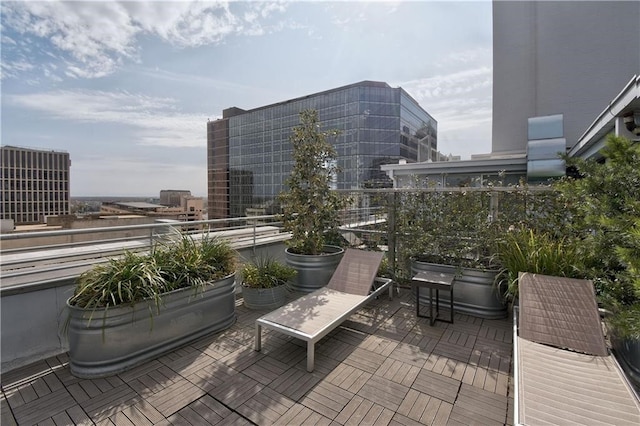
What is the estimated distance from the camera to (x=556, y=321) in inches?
101

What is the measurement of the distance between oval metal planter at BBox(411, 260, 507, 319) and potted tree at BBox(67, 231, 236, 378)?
2.87 m

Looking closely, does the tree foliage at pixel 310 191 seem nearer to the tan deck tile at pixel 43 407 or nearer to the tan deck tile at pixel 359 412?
the tan deck tile at pixel 359 412

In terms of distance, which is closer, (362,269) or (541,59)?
(362,269)

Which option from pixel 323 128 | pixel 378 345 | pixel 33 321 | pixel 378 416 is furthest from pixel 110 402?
pixel 323 128

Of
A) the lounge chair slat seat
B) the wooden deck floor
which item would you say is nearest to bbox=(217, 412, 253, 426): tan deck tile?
the wooden deck floor

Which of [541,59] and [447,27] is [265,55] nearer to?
[447,27]

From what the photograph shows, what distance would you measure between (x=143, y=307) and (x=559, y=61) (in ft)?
62.0

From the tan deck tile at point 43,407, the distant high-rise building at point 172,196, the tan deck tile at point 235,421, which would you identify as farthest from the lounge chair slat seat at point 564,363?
the distant high-rise building at point 172,196

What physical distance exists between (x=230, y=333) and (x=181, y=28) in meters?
6.78

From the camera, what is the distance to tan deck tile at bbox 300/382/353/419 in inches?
84.3

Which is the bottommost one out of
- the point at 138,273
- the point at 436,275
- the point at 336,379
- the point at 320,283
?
the point at 336,379

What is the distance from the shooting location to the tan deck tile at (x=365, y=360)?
2692mm

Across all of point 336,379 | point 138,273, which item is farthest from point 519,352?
point 138,273

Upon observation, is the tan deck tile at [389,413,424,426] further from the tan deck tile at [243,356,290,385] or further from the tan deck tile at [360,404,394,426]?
the tan deck tile at [243,356,290,385]
